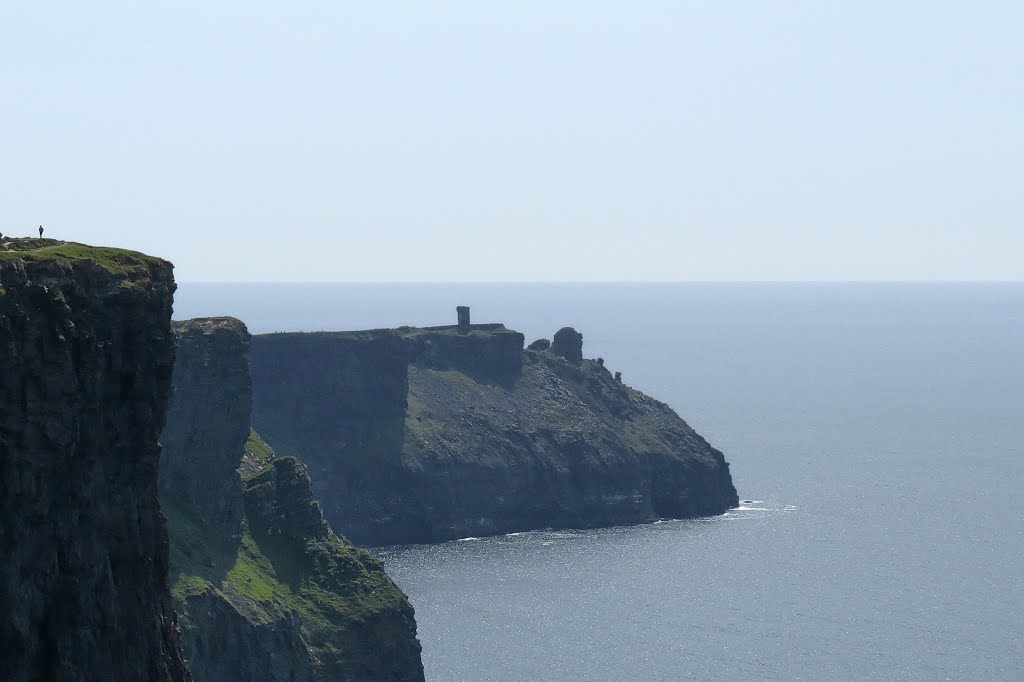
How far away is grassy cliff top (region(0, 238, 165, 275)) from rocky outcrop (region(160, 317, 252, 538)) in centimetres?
9270

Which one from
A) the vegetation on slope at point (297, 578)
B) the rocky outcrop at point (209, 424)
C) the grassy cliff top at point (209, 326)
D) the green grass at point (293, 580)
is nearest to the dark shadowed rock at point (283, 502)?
the vegetation on slope at point (297, 578)

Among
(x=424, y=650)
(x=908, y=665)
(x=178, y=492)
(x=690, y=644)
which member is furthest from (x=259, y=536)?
(x=908, y=665)

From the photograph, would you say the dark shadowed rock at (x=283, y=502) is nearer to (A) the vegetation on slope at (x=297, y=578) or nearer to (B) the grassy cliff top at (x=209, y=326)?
(A) the vegetation on slope at (x=297, y=578)

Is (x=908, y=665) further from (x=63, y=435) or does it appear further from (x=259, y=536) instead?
(x=63, y=435)

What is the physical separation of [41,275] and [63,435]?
15.4ft

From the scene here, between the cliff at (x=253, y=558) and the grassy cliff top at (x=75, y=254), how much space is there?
81.0m

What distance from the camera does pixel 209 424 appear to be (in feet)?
509

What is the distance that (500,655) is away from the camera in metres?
180

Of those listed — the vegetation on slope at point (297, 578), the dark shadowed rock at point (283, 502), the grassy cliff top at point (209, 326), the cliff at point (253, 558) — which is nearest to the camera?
the cliff at point (253, 558)

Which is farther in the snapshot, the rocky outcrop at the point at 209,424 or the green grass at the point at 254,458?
the green grass at the point at 254,458

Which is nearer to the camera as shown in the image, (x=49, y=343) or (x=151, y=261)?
(x=49, y=343)

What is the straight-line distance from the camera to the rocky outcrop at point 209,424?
6014 inches

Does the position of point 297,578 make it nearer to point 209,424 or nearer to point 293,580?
point 293,580

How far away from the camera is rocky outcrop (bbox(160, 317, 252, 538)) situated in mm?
152750
